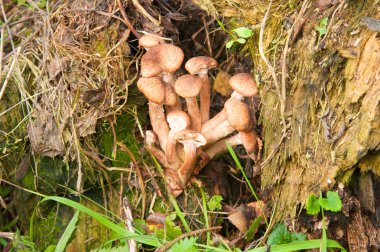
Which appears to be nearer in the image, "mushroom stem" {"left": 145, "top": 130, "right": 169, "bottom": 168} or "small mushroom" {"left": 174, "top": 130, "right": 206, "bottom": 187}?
"small mushroom" {"left": 174, "top": 130, "right": 206, "bottom": 187}

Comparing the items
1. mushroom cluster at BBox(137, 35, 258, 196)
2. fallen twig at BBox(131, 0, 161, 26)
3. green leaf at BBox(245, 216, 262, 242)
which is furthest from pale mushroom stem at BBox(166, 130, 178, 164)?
fallen twig at BBox(131, 0, 161, 26)

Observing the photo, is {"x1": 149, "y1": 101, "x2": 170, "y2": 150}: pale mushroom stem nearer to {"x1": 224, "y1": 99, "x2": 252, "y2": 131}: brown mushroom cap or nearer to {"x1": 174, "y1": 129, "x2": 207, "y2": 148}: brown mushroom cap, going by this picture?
{"x1": 174, "y1": 129, "x2": 207, "y2": 148}: brown mushroom cap

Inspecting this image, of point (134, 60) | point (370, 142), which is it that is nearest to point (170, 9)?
point (134, 60)

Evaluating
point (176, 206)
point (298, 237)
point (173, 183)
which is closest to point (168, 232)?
point (176, 206)

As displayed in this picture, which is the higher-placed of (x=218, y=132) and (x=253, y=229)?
(x=218, y=132)

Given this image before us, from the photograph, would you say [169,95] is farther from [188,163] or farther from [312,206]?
[312,206]
